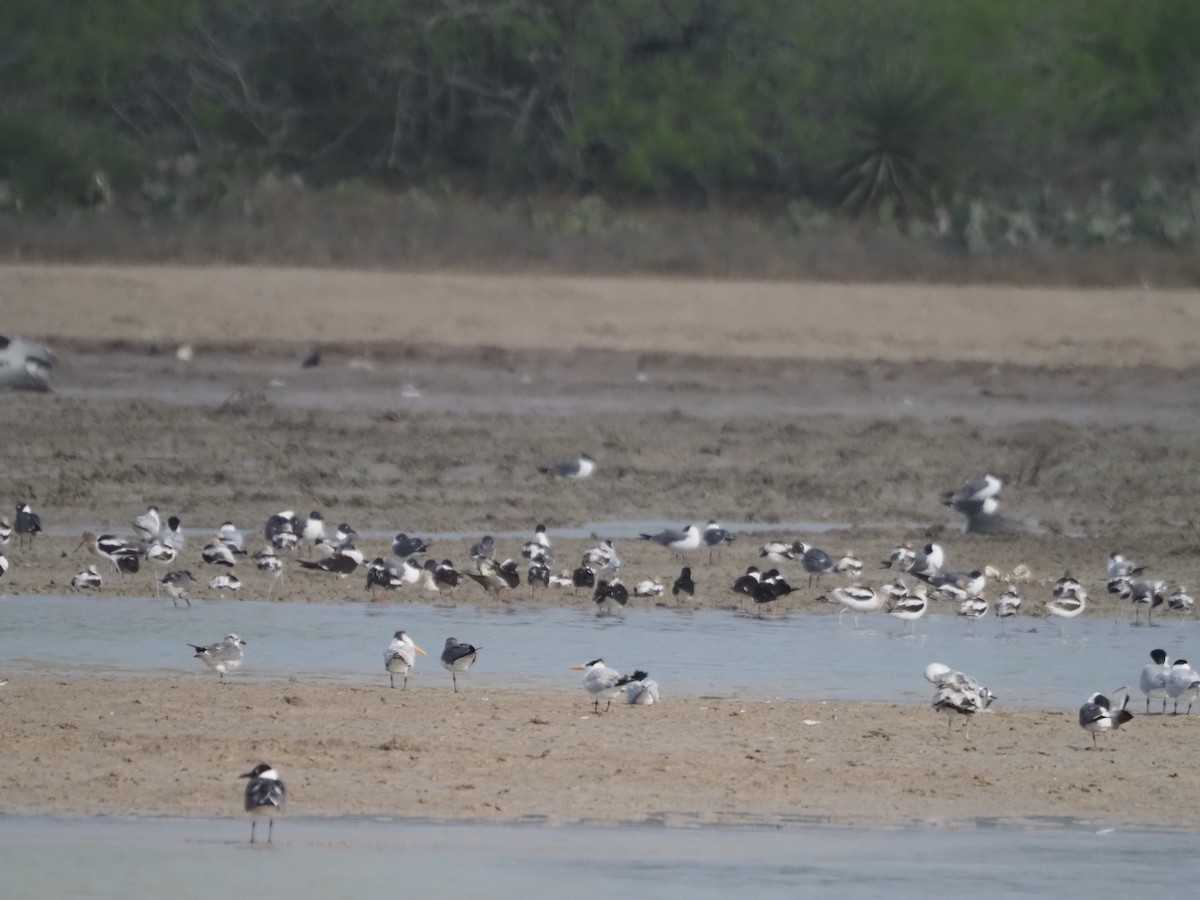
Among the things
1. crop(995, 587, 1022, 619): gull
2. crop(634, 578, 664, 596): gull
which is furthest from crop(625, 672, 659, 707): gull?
crop(995, 587, 1022, 619): gull

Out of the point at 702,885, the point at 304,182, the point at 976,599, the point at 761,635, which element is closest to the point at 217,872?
the point at 702,885

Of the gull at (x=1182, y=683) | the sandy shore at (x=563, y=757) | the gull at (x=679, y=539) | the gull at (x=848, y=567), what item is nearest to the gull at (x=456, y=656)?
the sandy shore at (x=563, y=757)

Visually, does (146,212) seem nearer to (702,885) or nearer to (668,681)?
(668,681)

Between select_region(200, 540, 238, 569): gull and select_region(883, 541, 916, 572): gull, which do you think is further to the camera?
select_region(883, 541, 916, 572): gull

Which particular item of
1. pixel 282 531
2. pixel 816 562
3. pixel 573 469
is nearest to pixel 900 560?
pixel 816 562

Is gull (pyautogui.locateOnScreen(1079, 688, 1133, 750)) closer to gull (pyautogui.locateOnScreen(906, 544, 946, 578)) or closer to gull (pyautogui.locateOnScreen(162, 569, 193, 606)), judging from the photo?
gull (pyautogui.locateOnScreen(906, 544, 946, 578))

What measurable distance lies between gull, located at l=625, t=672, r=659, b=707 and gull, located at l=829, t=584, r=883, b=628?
272cm

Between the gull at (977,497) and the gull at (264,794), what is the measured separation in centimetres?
732

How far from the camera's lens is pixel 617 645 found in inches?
398

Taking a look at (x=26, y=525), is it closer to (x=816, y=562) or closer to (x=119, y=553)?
(x=119, y=553)

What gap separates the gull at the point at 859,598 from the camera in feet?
35.9

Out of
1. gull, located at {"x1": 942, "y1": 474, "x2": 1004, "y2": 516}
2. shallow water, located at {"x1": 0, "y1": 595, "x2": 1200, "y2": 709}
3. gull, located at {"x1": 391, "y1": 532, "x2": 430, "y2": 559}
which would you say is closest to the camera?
shallow water, located at {"x1": 0, "y1": 595, "x2": 1200, "y2": 709}

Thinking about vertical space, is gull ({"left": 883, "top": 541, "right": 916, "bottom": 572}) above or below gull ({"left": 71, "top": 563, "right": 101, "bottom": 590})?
above

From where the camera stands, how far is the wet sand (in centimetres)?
733
